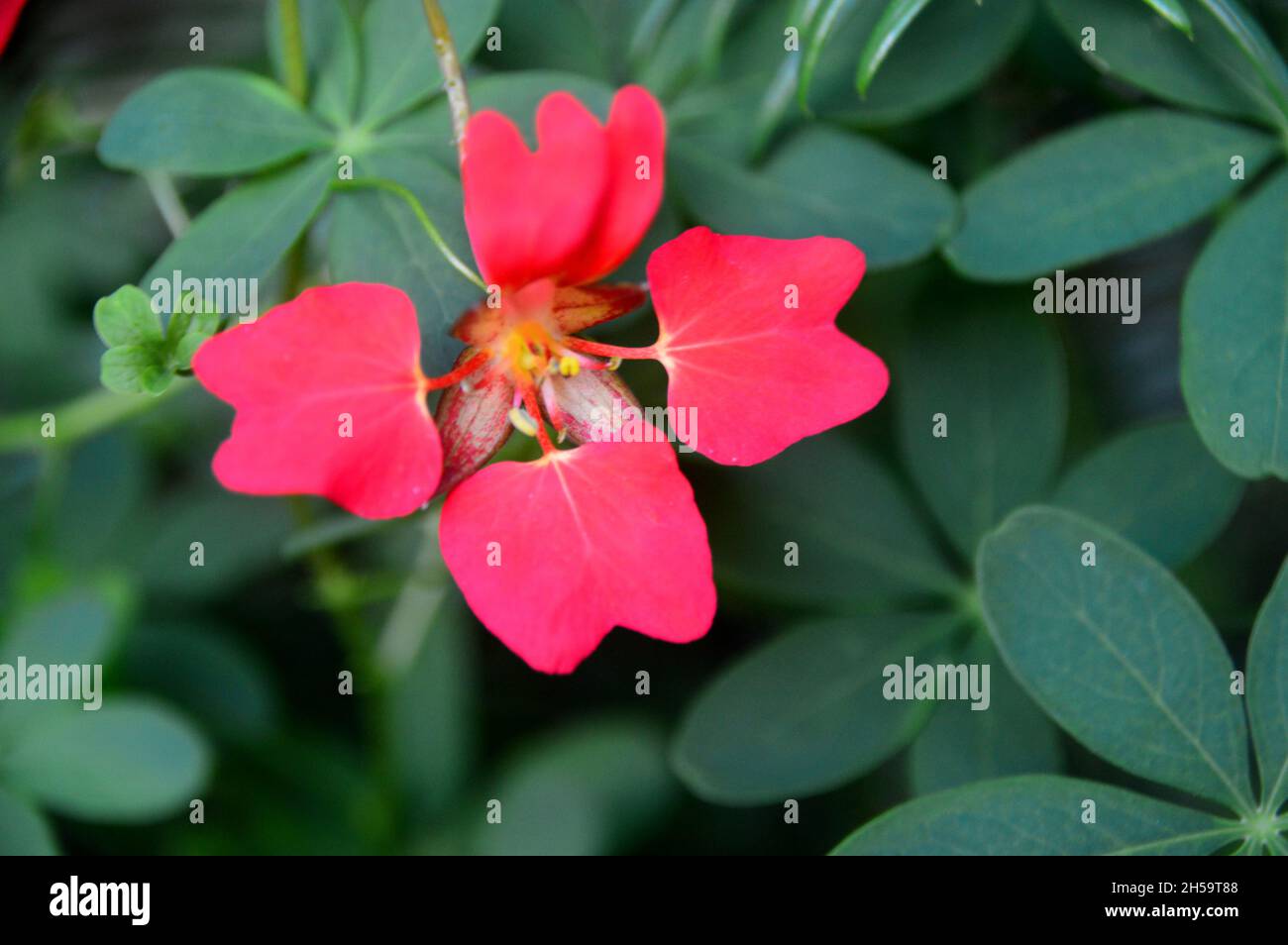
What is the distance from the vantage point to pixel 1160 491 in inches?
50.2

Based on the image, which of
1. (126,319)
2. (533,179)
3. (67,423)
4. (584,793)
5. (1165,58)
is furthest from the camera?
(584,793)

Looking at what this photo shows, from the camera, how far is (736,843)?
1.74m

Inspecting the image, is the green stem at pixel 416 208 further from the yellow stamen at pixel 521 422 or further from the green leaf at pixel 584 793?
the green leaf at pixel 584 793

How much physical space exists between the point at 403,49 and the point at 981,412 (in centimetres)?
83

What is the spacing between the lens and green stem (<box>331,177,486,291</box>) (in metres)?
0.95

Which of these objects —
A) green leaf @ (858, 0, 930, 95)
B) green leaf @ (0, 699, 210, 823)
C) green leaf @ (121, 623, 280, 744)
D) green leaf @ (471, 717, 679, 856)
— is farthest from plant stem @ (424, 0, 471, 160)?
green leaf @ (471, 717, 679, 856)

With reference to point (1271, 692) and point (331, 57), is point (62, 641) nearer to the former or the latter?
point (331, 57)

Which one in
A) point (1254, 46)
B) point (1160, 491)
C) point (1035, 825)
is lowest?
point (1035, 825)

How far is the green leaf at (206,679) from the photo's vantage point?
1.59m

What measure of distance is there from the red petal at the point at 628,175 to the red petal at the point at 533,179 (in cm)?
2

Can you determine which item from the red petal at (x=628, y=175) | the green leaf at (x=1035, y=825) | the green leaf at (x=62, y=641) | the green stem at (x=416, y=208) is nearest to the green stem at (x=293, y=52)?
the green stem at (x=416, y=208)

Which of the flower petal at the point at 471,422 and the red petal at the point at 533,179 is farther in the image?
the flower petal at the point at 471,422

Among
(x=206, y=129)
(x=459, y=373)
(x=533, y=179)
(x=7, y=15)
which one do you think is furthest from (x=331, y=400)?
(x=7, y=15)
